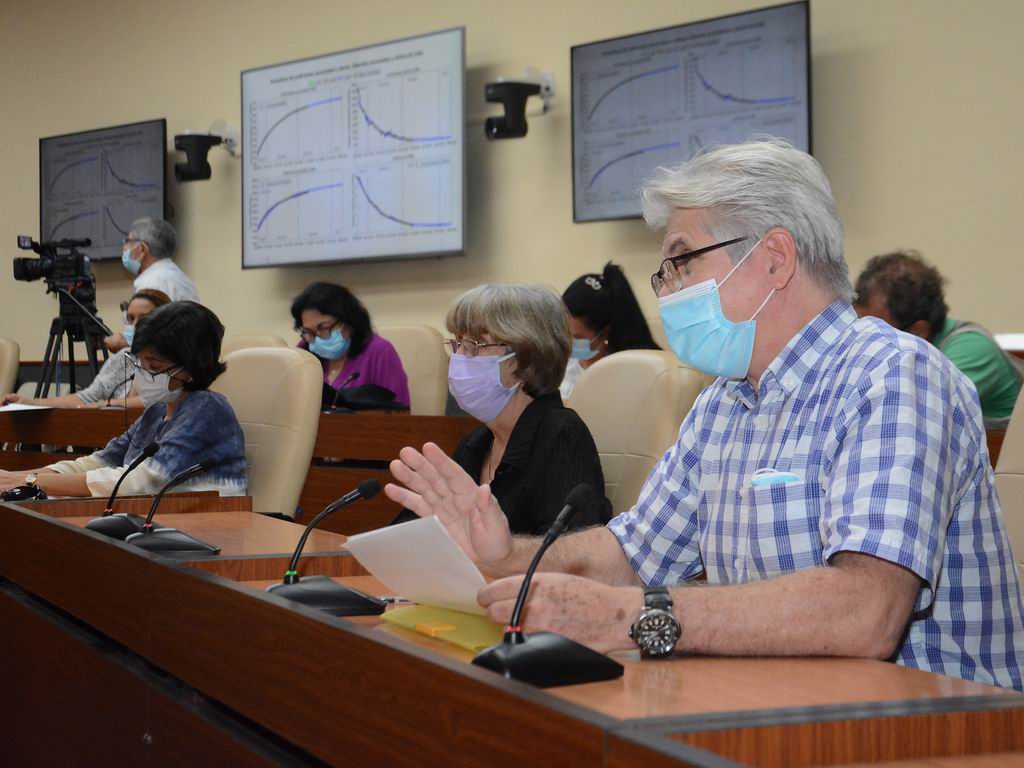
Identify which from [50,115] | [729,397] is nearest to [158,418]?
[729,397]

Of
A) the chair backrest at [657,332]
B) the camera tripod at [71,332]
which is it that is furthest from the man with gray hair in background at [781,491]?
the camera tripod at [71,332]

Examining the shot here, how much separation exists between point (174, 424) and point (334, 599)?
1728 mm

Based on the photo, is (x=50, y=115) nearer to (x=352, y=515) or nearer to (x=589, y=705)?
(x=352, y=515)

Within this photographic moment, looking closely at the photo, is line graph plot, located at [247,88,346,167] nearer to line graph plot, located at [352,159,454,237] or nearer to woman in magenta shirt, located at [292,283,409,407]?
line graph plot, located at [352,159,454,237]

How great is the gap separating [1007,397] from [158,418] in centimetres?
236

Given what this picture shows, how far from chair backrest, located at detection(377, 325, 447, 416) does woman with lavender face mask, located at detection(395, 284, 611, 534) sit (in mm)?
2144

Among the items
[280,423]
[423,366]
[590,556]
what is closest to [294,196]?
[423,366]

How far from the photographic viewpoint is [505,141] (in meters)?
5.82

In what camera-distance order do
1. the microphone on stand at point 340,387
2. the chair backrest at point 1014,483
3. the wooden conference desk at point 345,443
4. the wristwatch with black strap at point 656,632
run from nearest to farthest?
1. the wristwatch with black strap at point 656,632
2. the chair backrest at point 1014,483
3. the wooden conference desk at point 345,443
4. the microphone on stand at point 340,387

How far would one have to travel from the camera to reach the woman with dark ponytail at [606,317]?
433 cm

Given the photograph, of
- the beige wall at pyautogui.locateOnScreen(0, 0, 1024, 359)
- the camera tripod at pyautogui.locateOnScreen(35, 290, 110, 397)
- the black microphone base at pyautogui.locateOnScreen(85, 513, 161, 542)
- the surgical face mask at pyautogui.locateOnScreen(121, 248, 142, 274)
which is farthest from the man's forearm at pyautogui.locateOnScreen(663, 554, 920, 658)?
the surgical face mask at pyautogui.locateOnScreen(121, 248, 142, 274)

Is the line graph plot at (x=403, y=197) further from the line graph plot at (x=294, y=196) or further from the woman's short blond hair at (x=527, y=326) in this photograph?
the woman's short blond hair at (x=527, y=326)

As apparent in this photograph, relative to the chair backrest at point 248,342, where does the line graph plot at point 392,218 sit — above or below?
above

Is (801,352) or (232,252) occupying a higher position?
(232,252)
